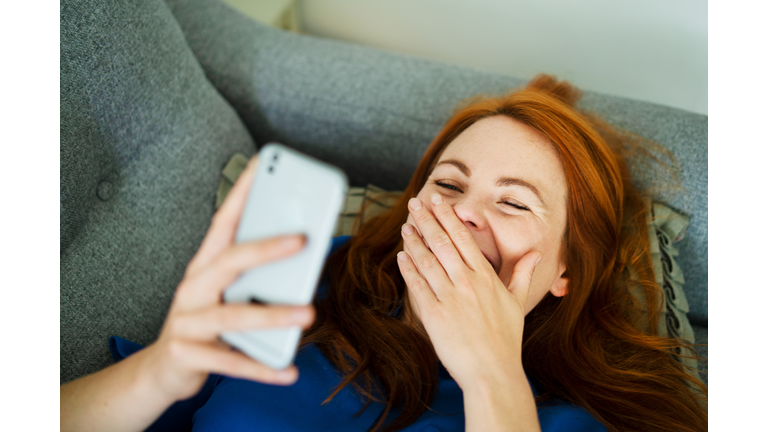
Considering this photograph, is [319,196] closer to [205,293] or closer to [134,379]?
[205,293]

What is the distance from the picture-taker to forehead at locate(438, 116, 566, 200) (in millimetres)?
836

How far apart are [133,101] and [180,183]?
0.71 feet

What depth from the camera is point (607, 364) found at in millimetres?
946

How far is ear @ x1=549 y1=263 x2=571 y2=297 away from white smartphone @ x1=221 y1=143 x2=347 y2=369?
2.31ft

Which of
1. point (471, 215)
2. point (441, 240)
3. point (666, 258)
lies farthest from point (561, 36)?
point (441, 240)

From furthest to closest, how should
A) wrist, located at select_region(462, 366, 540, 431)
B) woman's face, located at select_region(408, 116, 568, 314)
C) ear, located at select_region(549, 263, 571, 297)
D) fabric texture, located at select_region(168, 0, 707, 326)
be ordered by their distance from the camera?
fabric texture, located at select_region(168, 0, 707, 326) < ear, located at select_region(549, 263, 571, 297) < woman's face, located at select_region(408, 116, 568, 314) < wrist, located at select_region(462, 366, 540, 431)

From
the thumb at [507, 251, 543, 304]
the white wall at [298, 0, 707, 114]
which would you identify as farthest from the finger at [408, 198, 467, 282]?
the white wall at [298, 0, 707, 114]

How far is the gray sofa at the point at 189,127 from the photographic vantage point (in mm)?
811

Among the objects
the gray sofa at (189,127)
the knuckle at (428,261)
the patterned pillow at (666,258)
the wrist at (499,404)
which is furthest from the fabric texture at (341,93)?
the wrist at (499,404)

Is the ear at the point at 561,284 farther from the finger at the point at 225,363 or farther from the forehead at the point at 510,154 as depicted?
the finger at the point at 225,363

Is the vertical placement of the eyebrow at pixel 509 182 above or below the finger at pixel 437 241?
above

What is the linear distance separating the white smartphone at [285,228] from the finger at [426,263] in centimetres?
32

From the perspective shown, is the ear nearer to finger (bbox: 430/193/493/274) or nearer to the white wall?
finger (bbox: 430/193/493/274)

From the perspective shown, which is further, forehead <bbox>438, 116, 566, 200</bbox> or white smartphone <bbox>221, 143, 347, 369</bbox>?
forehead <bbox>438, 116, 566, 200</bbox>
